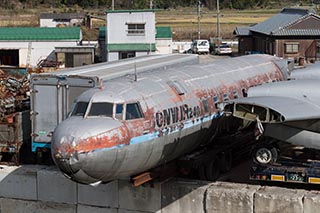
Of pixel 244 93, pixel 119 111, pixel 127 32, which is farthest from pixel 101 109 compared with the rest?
pixel 127 32

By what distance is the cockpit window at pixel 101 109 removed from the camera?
17.4 metres

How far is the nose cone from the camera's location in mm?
16203

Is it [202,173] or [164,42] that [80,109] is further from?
[164,42]

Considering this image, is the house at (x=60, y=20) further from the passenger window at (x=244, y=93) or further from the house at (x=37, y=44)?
the passenger window at (x=244, y=93)

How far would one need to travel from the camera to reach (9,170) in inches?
942

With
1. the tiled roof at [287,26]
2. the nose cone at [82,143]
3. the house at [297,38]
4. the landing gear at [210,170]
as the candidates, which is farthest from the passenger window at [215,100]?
the tiled roof at [287,26]

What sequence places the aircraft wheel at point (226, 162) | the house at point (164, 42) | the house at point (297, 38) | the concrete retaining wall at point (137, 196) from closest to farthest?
the concrete retaining wall at point (137, 196)
the aircraft wheel at point (226, 162)
the house at point (164, 42)
the house at point (297, 38)

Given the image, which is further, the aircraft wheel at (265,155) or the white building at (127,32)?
the white building at (127,32)

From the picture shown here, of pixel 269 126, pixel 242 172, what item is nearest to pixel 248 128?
pixel 242 172

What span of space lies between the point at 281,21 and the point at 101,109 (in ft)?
163

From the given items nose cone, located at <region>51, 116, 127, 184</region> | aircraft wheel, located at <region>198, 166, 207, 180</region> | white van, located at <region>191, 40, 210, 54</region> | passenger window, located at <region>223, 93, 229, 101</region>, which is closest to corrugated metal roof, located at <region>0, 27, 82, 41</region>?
white van, located at <region>191, 40, 210, 54</region>

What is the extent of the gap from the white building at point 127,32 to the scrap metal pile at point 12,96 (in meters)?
21.4

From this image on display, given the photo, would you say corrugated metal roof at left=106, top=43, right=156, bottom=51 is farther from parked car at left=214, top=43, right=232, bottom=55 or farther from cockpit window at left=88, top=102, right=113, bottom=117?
cockpit window at left=88, top=102, right=113, bottom=117

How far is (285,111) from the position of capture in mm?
18984
